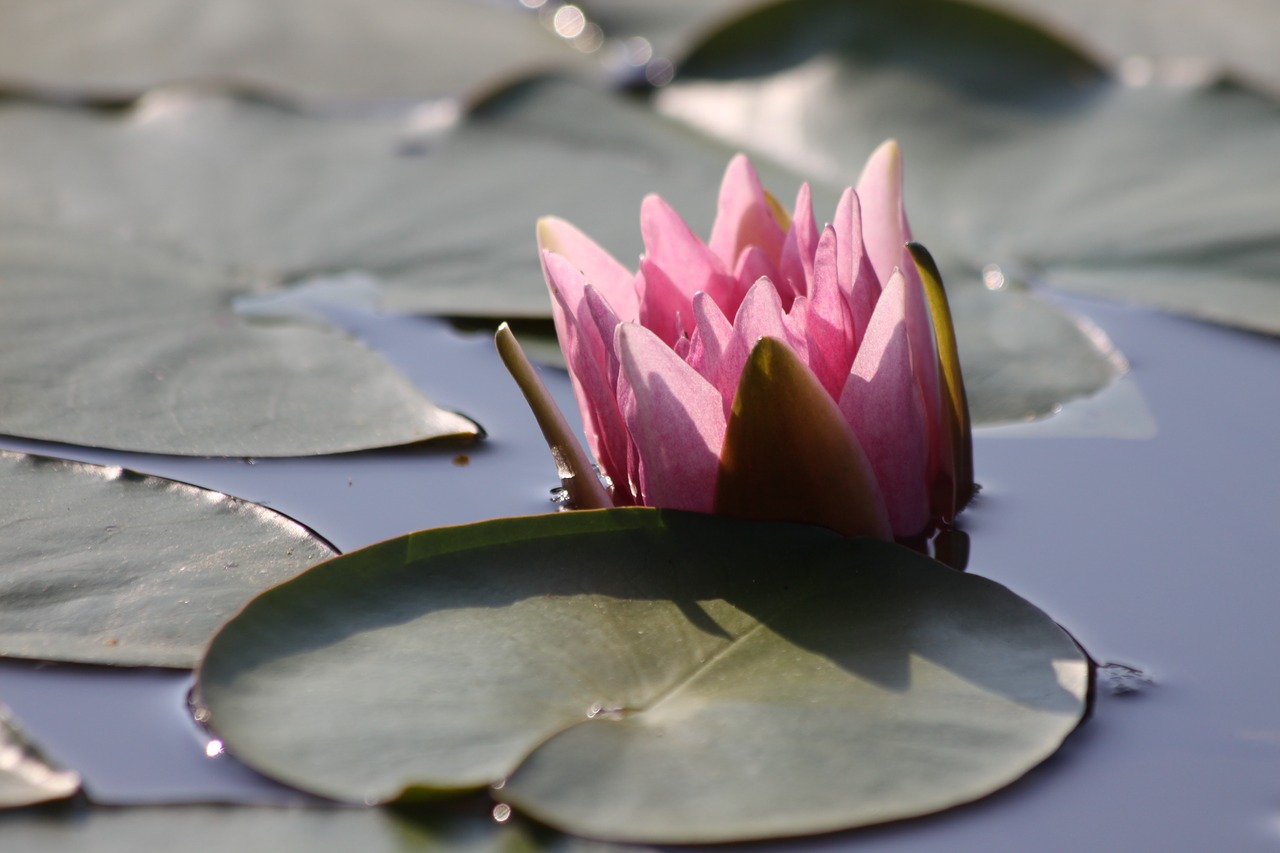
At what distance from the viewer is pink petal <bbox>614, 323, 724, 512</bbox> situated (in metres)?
1.14

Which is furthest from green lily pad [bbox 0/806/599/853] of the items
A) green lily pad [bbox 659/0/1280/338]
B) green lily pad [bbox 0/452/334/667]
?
green lily pad [bbox 659/0/1280/338]

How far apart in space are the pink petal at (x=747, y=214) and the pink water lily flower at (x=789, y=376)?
0.20 feet

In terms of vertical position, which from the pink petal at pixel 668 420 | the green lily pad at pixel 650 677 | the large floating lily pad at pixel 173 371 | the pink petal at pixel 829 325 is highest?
the pink petal at pixel 829 325

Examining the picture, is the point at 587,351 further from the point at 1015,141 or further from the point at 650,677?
the point at 1015,141

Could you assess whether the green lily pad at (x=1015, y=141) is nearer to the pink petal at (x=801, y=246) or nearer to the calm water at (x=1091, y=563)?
the calm water at (x=1091, y=563)

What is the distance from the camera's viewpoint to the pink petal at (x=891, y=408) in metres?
1.16

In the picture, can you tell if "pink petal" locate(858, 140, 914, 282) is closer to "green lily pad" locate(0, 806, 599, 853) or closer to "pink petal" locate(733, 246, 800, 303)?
"pink petal" locate(733, 246, 800, 303)

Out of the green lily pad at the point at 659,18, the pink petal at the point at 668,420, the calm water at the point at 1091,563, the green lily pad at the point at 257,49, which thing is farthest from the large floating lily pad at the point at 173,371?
the green lily pad at the point at 659,18

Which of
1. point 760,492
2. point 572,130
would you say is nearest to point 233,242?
point 572,130

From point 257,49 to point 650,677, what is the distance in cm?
247

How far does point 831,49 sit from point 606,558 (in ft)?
5.68

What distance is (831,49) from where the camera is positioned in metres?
2.55

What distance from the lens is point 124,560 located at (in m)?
1.25

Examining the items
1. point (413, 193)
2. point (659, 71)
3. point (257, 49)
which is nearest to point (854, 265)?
point (413, 193)
